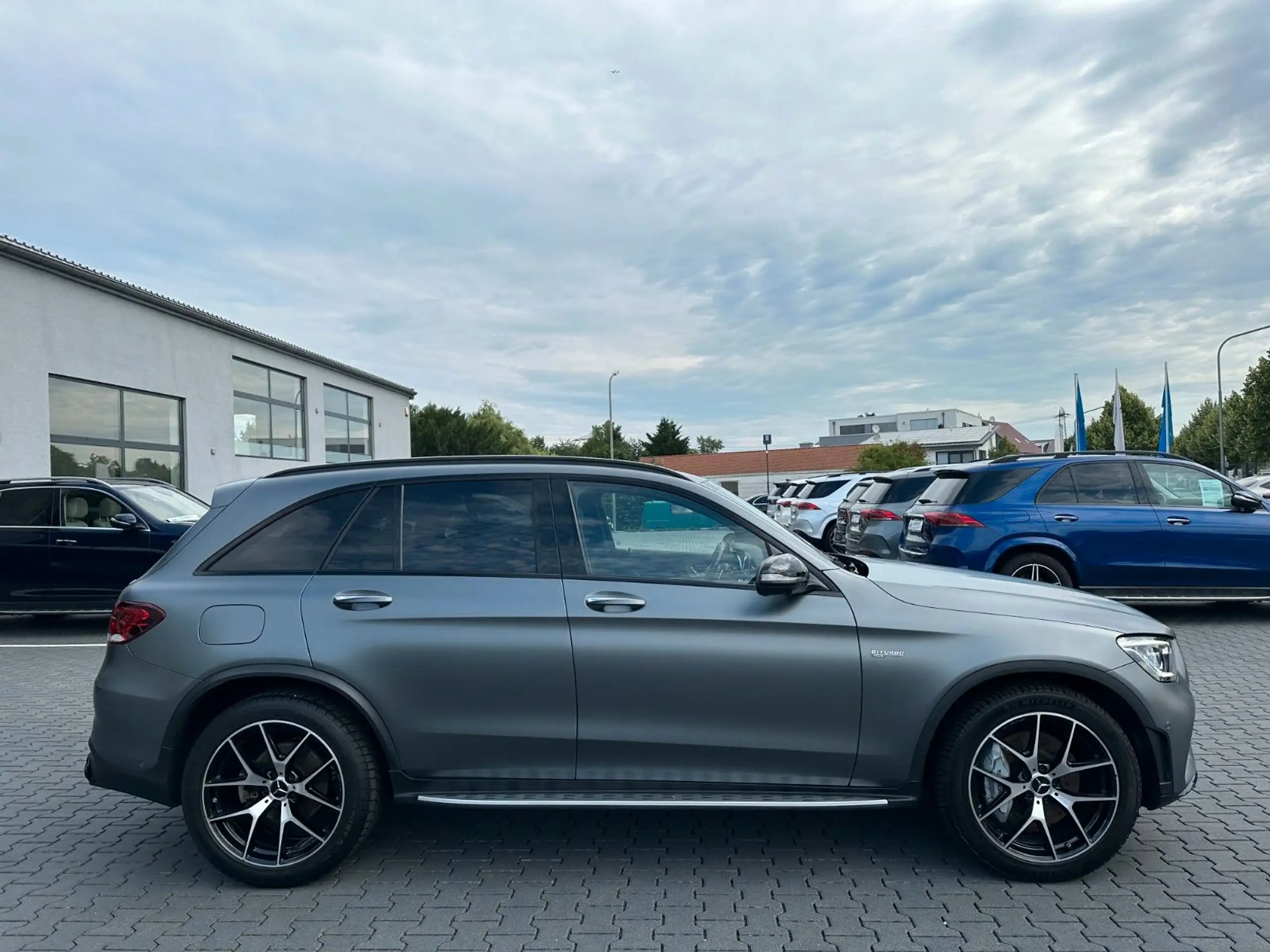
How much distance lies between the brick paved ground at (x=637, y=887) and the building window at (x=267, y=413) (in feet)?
73.7

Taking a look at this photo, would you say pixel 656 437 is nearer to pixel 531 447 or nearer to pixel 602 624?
pixel 531 447

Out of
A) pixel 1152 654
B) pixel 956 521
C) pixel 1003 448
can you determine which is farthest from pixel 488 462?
pixel 1003 448

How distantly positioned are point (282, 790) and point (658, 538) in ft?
6.17

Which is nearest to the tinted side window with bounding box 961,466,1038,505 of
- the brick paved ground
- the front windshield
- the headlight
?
the brick paved ground

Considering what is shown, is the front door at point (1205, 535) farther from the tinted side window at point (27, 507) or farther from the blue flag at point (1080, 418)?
the blue flag at point (1080, 418)

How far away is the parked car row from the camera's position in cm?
923

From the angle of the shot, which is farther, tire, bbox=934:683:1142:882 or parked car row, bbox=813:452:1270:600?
parked car row, bbox=813:452:1270:600

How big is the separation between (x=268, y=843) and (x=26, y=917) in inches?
34.9

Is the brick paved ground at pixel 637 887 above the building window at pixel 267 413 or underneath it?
underneath

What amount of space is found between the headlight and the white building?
58.8 ft

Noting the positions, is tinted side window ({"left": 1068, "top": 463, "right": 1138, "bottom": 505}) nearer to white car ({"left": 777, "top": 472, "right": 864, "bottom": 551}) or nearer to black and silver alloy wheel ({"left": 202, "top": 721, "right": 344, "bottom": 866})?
white car ({"left": 777, "top": 472, "right": 864, "bottom": 551})

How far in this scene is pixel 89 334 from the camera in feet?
63.1

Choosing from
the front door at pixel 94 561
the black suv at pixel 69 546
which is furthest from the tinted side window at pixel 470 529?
the front door at pixel 94 561

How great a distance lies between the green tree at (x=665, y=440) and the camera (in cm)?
8150
